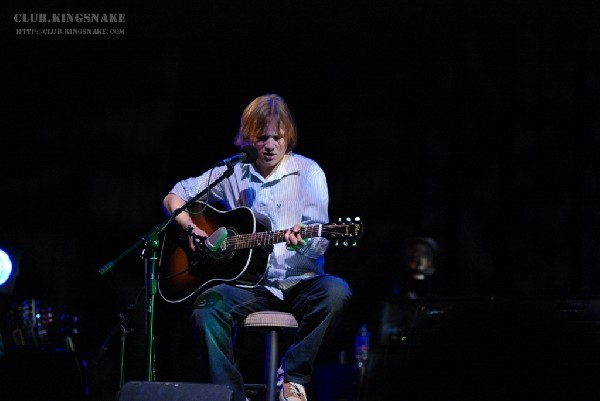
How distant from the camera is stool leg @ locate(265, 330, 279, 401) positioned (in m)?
3.57

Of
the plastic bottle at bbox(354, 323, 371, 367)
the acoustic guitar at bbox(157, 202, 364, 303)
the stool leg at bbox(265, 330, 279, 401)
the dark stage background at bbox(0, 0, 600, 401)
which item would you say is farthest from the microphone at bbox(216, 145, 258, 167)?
the plastic bottle at bbox(354, 323, 371, 367)

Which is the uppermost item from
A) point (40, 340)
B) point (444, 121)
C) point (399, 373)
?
point (444, 121)

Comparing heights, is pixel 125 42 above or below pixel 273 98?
above

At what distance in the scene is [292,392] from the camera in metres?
3.45

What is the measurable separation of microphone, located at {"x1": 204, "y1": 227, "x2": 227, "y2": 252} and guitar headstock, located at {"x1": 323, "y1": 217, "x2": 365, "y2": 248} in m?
0.59

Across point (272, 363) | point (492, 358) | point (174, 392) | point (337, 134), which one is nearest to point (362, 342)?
point (272, 363)

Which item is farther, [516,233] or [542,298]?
[516,233]

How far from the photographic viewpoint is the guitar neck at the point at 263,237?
368 centimetres

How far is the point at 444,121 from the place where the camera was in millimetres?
4617

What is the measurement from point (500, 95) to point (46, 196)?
10.9ft

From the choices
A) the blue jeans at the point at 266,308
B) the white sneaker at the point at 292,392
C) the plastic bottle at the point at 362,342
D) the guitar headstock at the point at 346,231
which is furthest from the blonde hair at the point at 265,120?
the white sneaker at the point at 292,392

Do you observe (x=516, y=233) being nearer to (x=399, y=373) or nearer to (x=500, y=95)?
(x=500, y=95)

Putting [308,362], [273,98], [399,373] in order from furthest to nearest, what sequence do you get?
[273,98]
[308,362]
[399,373]

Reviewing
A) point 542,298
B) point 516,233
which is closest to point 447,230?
point 516,233
